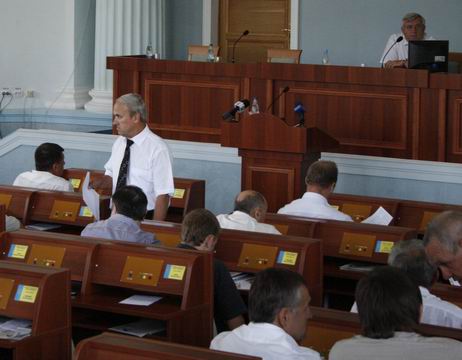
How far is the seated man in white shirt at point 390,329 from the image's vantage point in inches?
123

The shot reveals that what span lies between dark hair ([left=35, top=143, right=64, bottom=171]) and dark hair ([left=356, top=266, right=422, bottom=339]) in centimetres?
407

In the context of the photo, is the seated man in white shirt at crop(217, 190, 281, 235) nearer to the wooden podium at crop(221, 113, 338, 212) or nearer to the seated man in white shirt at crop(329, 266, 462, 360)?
the wooden podium at crop(221, 113, 338, 212)

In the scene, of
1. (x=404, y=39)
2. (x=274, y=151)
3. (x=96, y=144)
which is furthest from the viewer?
(x=404, y=39)

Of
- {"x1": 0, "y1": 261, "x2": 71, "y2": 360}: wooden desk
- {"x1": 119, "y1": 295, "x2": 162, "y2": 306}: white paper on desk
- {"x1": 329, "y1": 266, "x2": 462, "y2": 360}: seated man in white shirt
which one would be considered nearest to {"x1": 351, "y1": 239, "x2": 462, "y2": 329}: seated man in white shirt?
{"x1": 329, "y1": 266, "x2": 462, "y2": 360}: seated man in white shirt

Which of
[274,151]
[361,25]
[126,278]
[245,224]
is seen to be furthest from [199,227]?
[361,25]

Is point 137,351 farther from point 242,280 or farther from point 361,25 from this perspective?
point 361,25

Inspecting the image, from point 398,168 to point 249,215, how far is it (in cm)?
278

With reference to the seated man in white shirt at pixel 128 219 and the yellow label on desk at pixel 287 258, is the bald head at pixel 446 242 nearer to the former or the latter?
the yellow label on desk at pixel 287 258

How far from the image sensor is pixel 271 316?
351 centimetres

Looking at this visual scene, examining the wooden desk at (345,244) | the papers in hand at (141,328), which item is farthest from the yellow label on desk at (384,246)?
the papers in hand at (141,328)

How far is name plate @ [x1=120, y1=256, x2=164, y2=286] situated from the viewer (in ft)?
15.4

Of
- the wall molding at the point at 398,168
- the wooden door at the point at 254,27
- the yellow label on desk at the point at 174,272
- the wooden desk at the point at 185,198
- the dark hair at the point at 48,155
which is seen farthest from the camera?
the wooden door at the point at 254,27

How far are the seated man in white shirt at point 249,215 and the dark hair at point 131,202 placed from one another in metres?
0.60

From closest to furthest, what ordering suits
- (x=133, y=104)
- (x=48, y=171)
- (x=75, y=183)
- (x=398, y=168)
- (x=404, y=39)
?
(x=133, y=104), (x=48, y=171), (x=75, y=183), (x=398, y=168), (x=404, y=39)
